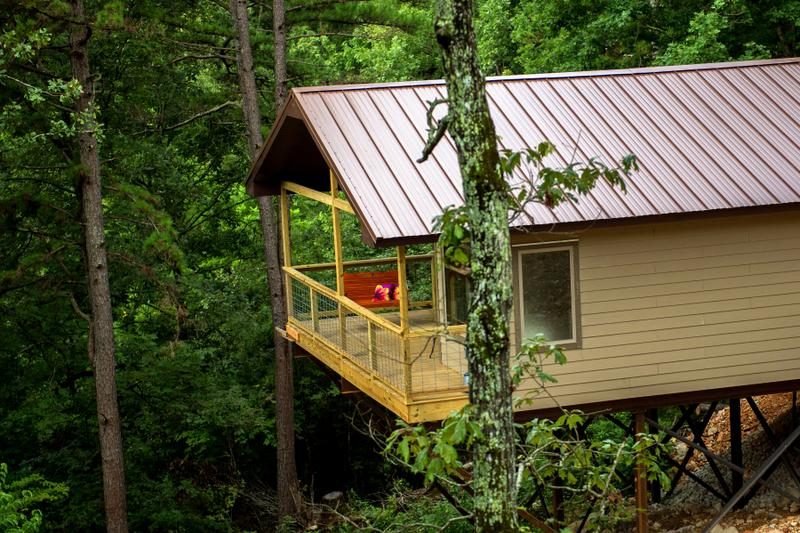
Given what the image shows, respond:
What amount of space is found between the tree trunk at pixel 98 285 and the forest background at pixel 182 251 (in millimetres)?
323

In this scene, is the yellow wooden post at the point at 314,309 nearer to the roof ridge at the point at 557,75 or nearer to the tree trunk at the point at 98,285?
the roof ridge at the point at 557,75

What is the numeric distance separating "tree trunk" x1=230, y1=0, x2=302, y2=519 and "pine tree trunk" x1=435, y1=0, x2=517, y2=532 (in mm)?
13636

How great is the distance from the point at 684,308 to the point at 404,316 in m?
3.56

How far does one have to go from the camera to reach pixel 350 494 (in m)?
21.8

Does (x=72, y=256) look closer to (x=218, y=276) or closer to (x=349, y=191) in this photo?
(x=218, y=276)

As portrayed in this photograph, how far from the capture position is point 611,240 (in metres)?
12.4

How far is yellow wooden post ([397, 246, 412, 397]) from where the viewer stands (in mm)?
11234

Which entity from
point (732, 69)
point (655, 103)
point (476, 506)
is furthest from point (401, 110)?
point (476, 506)

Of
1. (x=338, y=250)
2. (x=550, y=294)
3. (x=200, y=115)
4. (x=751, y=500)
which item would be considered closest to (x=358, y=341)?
(x=338, y=250)

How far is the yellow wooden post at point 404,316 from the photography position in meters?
11.2

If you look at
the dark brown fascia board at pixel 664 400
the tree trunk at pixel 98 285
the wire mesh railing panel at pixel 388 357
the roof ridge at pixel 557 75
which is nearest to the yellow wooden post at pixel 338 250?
the wire mesh railing panel at pixel 388 357

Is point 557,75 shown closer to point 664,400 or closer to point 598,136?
point 598,136

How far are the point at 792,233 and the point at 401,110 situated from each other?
16.3ft

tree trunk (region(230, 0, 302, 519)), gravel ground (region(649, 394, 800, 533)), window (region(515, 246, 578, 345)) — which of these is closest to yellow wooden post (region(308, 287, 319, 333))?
window (region(515, 246, 578, 345))
